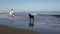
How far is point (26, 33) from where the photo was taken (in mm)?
12742

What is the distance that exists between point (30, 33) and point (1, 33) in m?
2.37

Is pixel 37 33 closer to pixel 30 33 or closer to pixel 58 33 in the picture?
pixel 30 33

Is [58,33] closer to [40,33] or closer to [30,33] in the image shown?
[40,33]

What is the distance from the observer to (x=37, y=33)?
42.4 ft

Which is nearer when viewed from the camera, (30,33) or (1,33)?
(1,33)

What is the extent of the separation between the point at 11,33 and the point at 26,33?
125cm

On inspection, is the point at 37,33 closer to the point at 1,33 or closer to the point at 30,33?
the point at 30,33

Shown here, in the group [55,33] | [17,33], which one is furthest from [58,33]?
[17,33]

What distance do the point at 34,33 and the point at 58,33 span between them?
1.95 m

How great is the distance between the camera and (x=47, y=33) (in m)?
12.6

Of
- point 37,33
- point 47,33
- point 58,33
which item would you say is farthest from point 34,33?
point 58,33

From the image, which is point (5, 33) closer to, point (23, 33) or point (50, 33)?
point (23, 33)

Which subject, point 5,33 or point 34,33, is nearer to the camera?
point 5,33

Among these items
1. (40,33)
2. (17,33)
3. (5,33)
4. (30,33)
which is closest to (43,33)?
(40,33)
